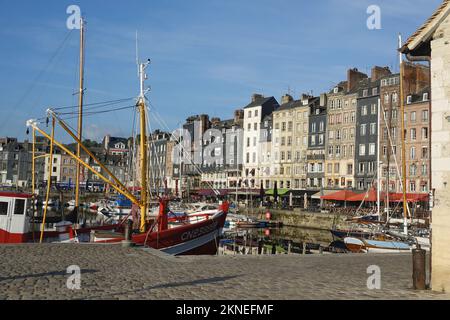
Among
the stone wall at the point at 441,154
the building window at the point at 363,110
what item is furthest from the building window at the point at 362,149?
the stone wall at the point at 441,154

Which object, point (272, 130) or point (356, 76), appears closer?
point (356, 76)

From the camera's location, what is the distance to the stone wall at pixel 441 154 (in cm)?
1173

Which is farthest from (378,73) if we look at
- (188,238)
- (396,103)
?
(188,238)

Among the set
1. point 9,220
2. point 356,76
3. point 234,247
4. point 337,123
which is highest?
point 356,76

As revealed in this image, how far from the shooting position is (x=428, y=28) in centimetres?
1252

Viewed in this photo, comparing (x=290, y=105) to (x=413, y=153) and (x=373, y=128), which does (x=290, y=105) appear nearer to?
(x=373, y=128)

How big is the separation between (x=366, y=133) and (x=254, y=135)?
2706cm

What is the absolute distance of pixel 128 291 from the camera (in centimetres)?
1095

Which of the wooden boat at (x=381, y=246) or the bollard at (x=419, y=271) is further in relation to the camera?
the wooden boat at (x=381, y=246)

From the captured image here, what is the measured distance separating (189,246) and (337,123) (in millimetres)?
55807

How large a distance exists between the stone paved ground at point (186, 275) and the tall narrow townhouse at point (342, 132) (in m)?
57.9

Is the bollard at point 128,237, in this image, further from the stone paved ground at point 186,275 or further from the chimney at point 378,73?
the chimney at point 378,73
